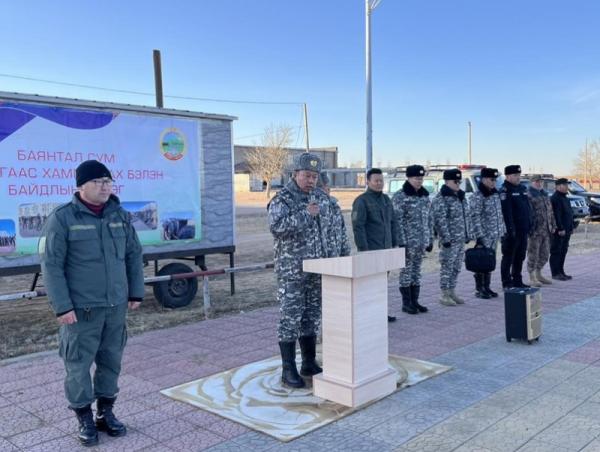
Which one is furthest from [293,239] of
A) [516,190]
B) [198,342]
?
[516,190]

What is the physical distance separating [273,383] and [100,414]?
1409mm

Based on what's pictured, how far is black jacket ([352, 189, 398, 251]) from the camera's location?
648 cm

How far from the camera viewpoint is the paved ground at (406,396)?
355cm

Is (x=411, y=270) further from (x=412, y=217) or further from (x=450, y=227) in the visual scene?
(x=450, y=227)

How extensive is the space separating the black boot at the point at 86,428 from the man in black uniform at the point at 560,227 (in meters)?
8.43

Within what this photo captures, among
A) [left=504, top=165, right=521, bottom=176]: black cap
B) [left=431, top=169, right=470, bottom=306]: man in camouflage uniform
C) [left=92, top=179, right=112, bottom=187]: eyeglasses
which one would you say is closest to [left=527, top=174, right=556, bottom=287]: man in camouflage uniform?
[left=504, top=165, right=521, bottom=176]: black cap

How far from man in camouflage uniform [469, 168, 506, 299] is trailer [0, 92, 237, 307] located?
143 inches

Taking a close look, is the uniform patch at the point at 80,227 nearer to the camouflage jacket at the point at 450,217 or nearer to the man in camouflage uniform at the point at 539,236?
the camouflage jacket at the point at 450,217

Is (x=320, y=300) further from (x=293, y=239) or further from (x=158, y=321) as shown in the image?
(x=158, y=321)

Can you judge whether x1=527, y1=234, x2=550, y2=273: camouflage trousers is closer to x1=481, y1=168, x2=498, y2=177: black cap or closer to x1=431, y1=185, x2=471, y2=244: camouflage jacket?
x1=481, y1=168, x2=498, y2=177: black cap

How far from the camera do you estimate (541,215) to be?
30.6ft

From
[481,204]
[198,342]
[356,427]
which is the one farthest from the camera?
[481,204]

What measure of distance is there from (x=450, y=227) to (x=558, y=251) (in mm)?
3220

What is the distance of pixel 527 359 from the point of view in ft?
17.1
